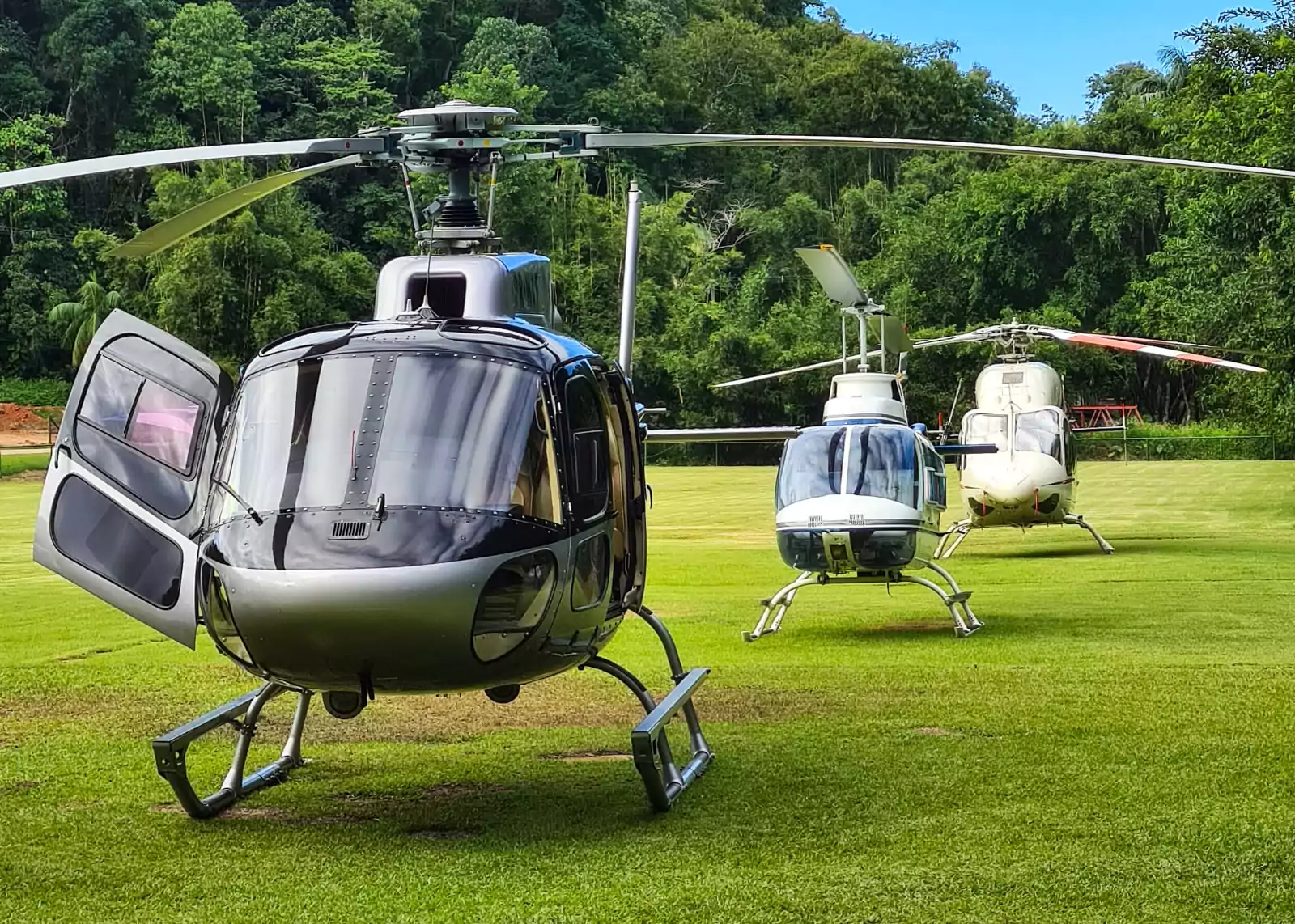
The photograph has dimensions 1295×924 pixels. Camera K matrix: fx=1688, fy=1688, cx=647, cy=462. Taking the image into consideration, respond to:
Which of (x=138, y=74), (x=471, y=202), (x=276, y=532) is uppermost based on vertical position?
(x=138, y=74)

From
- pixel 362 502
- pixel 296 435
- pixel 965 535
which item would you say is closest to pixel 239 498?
pixel 296 435

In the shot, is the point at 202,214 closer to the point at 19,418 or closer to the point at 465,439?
the point at 465,439

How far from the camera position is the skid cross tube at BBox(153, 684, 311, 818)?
22.3ft

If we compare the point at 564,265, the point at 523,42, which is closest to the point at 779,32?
the point at 523,42

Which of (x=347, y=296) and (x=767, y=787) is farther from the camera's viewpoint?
(x=347, y=296)

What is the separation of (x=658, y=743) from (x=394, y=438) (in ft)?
6.48

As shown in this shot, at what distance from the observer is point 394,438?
6184 millimetres

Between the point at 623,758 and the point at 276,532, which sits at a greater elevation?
the point at 276,532

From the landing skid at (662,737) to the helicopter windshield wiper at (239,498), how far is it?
5.11ft

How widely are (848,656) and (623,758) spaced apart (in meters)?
4.43

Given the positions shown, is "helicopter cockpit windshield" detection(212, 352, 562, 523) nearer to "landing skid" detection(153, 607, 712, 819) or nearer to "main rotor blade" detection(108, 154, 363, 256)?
"landing skid" detection(153, 607, 712, 819)

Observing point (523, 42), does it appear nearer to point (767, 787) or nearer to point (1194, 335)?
point (1194, 335)

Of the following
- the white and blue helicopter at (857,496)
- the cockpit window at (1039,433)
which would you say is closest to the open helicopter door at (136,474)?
the white and blue helicopter at (857,496)

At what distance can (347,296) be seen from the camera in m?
66.0
